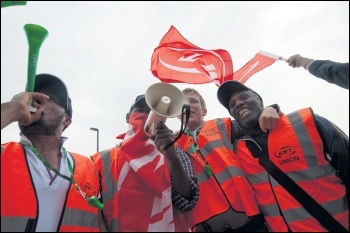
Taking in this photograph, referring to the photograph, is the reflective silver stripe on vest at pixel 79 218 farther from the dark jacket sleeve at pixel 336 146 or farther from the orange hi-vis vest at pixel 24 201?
the dark jacket sleeve at pixel 336 146

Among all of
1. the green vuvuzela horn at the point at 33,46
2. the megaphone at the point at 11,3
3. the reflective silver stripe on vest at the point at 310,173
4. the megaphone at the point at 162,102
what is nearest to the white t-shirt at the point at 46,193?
the green vuvuzela horn at the point at 33,46

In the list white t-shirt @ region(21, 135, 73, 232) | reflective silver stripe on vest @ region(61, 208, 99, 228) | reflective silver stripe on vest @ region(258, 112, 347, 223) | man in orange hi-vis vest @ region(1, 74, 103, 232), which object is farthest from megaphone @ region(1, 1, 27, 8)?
reflective silver stripe on vest @ region(258, 112, 347, 223)

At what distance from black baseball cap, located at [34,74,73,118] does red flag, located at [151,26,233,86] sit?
2.36 meters

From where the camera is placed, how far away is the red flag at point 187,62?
5773 millimetres

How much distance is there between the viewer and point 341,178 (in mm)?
3121

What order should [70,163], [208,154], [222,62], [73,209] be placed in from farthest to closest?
[222,62], [208,154], [70,163], [73,209]

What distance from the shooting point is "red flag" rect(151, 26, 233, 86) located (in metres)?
5.77

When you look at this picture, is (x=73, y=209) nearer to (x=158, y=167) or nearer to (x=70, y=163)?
(x=70, y=163)

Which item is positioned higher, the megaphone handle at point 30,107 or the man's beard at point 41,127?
the megaphone handle at point 30,107

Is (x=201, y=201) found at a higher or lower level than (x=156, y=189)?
lower

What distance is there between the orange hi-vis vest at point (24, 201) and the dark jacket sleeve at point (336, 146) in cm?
228

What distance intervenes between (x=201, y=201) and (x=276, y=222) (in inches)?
29.9

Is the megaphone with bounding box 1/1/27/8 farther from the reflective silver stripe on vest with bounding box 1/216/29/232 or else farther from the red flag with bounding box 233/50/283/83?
the red flag with bounding box 233/50/283/83

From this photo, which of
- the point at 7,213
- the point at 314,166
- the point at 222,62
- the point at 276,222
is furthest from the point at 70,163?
the point at 222,62
